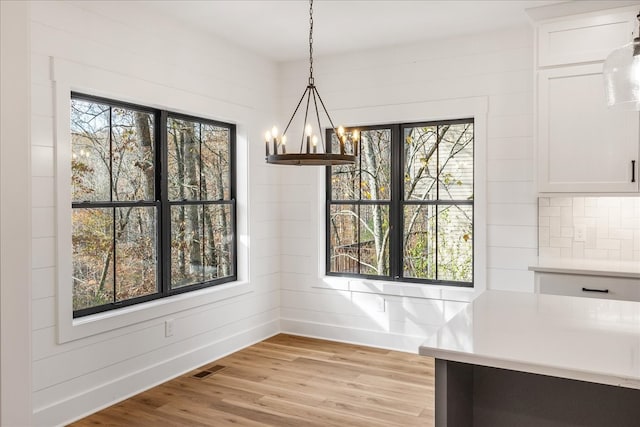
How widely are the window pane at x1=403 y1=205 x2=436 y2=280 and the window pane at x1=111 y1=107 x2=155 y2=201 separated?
2.26m

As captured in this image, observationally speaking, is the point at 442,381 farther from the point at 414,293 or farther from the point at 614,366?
the point at 414,293

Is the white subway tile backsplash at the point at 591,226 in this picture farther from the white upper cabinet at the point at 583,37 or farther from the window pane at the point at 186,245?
the window pane at the point at 186,245

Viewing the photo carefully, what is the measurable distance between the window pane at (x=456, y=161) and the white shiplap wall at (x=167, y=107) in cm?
166

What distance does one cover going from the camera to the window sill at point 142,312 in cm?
321

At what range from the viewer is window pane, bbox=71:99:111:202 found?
3.35 m

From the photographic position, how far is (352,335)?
195 inches

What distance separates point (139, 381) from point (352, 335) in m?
2.02

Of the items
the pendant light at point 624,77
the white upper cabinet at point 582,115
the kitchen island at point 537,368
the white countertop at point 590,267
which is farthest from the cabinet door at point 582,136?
the pendant light at point 624,77

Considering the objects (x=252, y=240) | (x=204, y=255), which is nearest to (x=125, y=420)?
(x=204, y=255)

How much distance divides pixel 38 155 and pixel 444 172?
10.4 ft

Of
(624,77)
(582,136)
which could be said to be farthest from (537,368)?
(582,136)

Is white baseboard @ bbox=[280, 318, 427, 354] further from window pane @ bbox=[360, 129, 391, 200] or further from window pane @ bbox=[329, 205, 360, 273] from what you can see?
window pane @ bbox=[360, 129, 391, 200]

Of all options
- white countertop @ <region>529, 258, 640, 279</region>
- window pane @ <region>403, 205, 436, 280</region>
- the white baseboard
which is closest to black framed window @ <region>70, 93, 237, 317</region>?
the white baseboard

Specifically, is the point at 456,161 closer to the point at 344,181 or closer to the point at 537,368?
the point at 344,181
